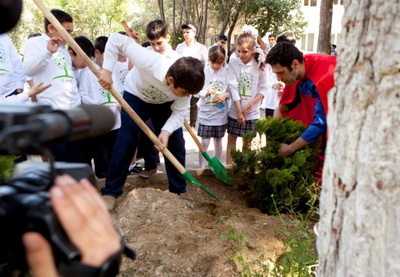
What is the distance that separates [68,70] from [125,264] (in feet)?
7.36

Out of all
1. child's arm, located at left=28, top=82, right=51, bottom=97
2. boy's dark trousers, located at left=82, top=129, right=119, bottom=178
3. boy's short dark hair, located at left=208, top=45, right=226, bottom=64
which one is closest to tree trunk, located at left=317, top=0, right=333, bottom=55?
boy's short dark hair, located at left=208, top=45, right=226, bottom=64

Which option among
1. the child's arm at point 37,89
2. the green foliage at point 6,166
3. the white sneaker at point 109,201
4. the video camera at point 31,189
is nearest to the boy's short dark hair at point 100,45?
the child's arm at point 37,89

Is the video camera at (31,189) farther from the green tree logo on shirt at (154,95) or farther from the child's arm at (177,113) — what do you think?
the child's arm at (177,113)

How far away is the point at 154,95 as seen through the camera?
Result: 341cm

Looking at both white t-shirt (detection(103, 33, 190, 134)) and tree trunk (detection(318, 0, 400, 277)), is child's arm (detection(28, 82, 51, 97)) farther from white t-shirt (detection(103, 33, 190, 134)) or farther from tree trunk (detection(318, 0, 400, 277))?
tree trunk (detection(318, 0, 400, 277))

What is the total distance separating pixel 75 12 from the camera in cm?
2308

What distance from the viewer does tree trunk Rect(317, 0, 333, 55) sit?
7.11 metres

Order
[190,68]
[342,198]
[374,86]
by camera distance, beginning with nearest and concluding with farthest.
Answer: [374,86], [342,198], [190,68]

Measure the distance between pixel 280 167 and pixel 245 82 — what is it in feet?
5.61

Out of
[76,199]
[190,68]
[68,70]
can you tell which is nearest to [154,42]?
[68,70]

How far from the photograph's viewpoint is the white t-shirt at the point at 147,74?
315 cm

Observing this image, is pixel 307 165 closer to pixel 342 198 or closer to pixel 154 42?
pixel 342 198

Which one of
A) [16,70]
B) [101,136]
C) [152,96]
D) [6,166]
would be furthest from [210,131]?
[6,166]

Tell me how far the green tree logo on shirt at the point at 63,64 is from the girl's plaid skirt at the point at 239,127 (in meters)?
2.07
